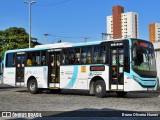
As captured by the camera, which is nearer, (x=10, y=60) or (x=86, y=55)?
(x=86, y=55)

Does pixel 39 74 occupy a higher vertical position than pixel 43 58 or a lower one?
lower

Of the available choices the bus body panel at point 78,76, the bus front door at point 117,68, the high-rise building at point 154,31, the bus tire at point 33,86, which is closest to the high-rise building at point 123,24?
the high-rise building at point 154,31

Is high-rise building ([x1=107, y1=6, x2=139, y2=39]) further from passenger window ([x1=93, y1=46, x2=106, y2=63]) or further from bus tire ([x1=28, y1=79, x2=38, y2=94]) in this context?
passenger window ([x1=93, y1=46, x2=106, y2=63])

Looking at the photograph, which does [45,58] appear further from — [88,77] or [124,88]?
[124,88]

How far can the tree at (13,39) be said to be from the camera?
63388 mm

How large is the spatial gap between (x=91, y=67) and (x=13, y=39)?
46943 millimetres

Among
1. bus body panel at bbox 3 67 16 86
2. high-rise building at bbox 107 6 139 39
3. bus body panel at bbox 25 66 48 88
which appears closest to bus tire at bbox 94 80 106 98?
bus body panel at bbox 25 66 48 88

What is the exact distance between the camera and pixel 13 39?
211 feet

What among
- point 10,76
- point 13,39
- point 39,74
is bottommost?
point 10,76

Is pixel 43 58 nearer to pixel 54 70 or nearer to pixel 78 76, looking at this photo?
pixel 54 70

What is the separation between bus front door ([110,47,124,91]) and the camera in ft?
58.3

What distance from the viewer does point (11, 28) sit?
66.6m

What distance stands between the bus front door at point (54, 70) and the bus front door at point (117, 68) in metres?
4.45

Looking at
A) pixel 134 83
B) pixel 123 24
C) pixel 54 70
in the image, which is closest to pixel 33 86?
pixel 54 70
